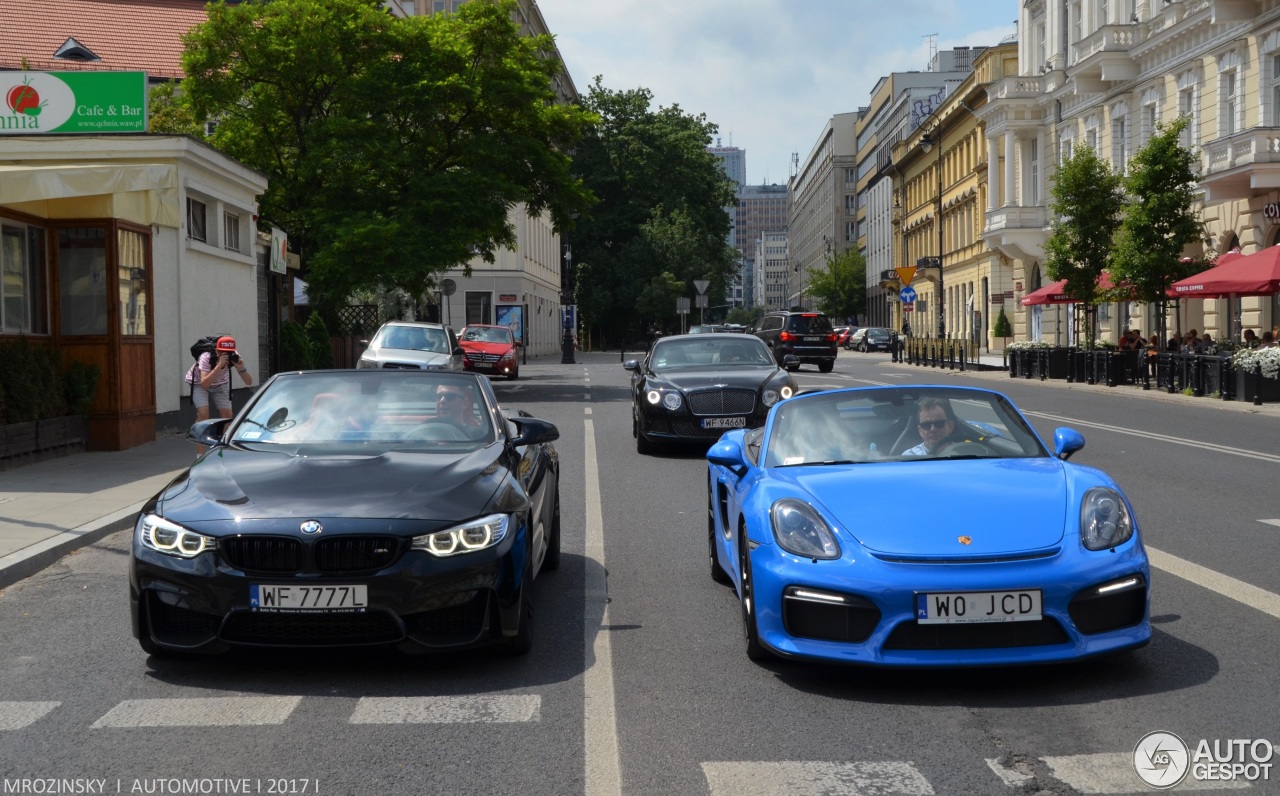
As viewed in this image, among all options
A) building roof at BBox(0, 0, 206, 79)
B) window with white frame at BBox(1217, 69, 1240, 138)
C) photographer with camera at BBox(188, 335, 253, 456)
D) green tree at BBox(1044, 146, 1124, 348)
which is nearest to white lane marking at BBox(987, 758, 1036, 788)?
photographer with camera at BBox(188, 335, 253, 456)

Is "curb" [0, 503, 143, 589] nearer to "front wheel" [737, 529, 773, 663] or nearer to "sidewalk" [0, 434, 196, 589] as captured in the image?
"sidewalk" [0, 434, 196, 589]

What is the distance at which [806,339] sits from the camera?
44062 millimetres

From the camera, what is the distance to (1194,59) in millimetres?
37250

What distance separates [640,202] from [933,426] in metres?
78.6

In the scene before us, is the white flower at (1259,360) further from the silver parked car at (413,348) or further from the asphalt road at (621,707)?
the asphalt road at (621,707)

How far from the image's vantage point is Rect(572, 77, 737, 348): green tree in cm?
8250

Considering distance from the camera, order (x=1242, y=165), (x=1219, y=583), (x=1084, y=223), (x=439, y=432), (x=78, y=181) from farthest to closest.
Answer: (x=1084, y=223), (x=1242, y=165), (x=78, y=181), (x=1219, y=583), (x=439, y=432)

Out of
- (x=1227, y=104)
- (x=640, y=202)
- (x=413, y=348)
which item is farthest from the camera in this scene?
(x=640, y=202)

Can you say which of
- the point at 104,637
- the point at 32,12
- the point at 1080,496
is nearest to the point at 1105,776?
the point at 1080,496

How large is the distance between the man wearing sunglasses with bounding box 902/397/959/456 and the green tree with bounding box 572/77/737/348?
75385mm

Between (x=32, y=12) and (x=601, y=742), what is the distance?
56.8m

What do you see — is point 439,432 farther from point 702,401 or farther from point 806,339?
point 806,339

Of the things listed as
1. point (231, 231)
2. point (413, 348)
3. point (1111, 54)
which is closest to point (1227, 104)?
point (1111, 54)

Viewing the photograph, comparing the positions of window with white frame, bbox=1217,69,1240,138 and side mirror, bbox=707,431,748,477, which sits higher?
window with white frame, bbox=1217,69,1240,138
